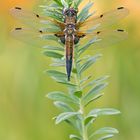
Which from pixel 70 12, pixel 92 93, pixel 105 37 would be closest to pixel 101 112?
pixel 92 93

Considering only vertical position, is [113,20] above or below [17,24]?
below

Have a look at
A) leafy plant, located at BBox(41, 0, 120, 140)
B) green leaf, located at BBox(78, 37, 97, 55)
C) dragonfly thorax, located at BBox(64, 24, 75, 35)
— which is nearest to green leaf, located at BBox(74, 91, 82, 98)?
leafy plant, located at BBox(41, 0, 120, 140)

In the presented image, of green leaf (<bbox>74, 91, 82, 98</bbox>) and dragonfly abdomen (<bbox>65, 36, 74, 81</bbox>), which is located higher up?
dragonfly abdomen (<bbox>65, 36, 74, 81</bbox>)

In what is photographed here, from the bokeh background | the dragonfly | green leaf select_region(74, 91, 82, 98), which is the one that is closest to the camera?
green leaf select_region(74, 91, 82, 98)

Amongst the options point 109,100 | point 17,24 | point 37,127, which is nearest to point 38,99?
point 37,127

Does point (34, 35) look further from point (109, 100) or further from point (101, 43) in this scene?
point (109, 100)

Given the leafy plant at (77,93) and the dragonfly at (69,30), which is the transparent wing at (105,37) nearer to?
the dragonfly at (69,30)

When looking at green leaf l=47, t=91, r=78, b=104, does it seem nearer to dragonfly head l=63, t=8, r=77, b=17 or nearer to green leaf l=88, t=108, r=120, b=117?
green leaf l=88, t=108, r=120, b=117
